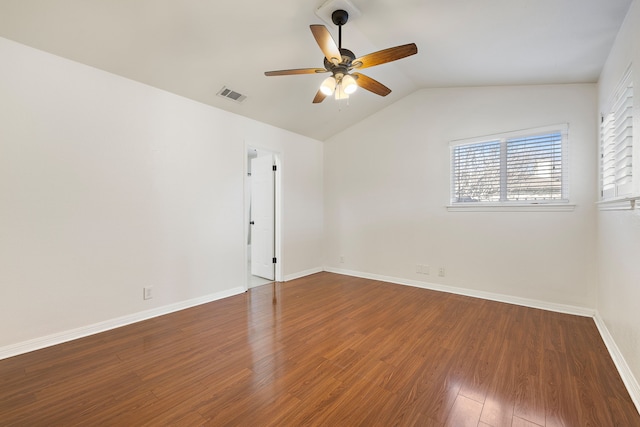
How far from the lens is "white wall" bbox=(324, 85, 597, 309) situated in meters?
3.19

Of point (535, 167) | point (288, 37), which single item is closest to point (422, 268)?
point (535, 167)

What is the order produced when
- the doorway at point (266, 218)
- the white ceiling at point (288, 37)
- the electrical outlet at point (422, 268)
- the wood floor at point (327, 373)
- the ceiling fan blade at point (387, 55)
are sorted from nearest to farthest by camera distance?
the wood floor at point (327, 373), the ceiling fan blade at point (387, 55), the white ceiling at point (288, 37), the electrical outlet at point (422, 268), the doorway at point (266, 218)

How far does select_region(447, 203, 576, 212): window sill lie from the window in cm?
6

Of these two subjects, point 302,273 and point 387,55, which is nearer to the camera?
point 387,55

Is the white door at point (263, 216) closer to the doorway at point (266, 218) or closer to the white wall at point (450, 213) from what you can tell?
the doorway at point (266, 218)

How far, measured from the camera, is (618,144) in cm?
222

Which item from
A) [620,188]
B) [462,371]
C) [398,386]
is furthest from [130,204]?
A: [620,188]

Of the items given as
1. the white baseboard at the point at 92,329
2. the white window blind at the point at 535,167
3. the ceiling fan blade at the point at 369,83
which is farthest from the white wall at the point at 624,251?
the white baseboard at the point at 92,329

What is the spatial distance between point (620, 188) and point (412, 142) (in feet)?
8.52

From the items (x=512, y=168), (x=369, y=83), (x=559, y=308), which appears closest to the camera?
(x=369, y=83)

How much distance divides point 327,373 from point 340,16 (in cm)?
303

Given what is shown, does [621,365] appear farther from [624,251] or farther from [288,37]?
[288,37]

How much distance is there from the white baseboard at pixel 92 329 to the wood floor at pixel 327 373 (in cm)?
10

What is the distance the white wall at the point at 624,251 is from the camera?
1785mm
